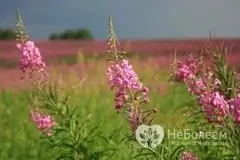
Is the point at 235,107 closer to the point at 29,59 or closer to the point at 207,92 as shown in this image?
the point at 207,92

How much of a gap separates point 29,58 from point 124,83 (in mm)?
1078

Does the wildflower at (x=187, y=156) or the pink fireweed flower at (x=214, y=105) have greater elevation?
the pink fireweed flower at (x=214, y=105)

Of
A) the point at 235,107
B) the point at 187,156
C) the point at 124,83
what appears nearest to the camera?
the point at 235,107

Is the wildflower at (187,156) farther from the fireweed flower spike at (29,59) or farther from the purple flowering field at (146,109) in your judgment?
the fireweed flower spike at (29,59)

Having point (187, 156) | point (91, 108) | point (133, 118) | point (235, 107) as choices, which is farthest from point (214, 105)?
point (91, 108)

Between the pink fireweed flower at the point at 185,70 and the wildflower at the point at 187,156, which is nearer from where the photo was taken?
the wildflower at the point at 187,156

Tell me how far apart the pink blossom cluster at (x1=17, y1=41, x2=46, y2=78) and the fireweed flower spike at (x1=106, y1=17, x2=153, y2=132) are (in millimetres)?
916

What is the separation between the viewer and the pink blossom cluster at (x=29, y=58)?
5188 millimetres

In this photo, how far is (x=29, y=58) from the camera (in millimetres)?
5207

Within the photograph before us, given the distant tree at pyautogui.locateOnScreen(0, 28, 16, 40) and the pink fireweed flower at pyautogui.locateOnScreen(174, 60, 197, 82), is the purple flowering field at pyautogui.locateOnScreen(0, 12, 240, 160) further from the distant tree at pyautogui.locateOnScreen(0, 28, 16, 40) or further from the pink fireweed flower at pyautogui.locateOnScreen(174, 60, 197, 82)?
the distant tree at pyautogui.locateOnScreen(0, 28, 16, 40)

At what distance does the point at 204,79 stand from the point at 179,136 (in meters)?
0.66

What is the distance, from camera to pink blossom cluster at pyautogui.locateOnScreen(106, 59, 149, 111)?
14.3 feet

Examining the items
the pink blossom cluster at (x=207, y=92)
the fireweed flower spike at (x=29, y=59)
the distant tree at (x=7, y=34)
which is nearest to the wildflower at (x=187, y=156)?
the pink blossom cluster at (x=207, y=92)

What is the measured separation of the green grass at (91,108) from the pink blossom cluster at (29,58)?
1.88 meters
